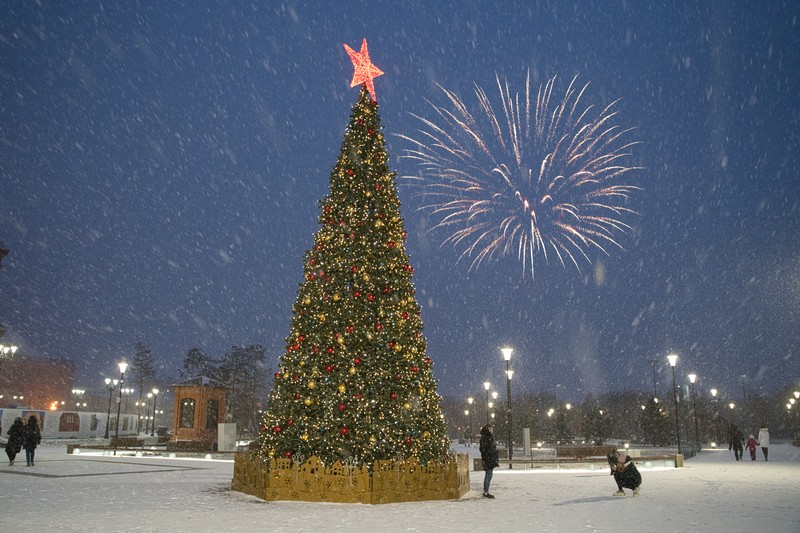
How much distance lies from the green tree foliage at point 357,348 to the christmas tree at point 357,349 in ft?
0.08

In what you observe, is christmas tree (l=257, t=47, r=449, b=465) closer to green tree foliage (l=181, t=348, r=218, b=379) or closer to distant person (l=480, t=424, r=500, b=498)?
distant person (l=480, t=424, r=500, b=498)

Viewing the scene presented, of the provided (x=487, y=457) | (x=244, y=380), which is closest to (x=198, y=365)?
(x=244, y=380)

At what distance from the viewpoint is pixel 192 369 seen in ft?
242

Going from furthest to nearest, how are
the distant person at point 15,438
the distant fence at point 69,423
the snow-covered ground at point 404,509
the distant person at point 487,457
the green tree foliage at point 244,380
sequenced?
1. the green tree foliage at point 244,380
2. the distant fence at point 69,423
3. the distant person at point 15,438
4. the distant person at point 487,457
5. the snow-covered ground at point 404,509

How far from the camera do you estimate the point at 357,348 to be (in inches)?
553

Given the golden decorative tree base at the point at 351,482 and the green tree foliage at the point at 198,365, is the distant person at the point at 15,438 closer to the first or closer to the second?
the golden decorative tree base at the point at 351,482

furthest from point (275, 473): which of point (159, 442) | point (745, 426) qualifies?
point (745, 426)

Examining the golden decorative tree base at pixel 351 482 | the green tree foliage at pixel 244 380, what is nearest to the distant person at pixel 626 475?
the golden decorative tree base at pixel 351 482

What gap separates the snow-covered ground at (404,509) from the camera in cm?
992

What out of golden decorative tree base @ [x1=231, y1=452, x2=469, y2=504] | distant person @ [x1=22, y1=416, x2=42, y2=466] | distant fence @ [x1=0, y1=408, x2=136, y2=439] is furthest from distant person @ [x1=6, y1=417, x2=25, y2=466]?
distant fence @ [x1=0, y1=408, x2=136, y2=439]

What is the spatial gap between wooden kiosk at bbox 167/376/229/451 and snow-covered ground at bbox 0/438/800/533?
19680 millimetres

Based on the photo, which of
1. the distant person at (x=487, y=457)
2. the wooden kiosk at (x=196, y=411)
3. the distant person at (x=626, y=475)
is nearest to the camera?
the distant person at (x=487, y=457)

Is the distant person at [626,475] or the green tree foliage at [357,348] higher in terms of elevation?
the green tree foliage at [357,348]

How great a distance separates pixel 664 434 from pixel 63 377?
98052 millimetres
